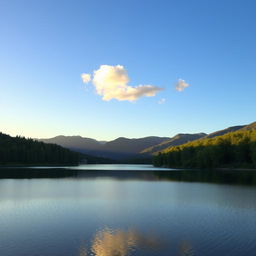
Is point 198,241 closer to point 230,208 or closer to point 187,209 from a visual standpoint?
point 187,209

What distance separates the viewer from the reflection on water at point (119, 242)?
23.9 meters

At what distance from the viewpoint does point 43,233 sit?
2934 cm

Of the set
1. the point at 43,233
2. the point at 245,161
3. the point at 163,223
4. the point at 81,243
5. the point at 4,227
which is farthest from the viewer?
the point at 245,161

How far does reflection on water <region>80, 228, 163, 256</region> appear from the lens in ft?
78.4

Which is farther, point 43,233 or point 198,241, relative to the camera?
point 43,233

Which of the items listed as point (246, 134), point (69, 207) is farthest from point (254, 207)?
point (246, 134)

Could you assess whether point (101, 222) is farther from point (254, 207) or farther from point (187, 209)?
point (254, 207)

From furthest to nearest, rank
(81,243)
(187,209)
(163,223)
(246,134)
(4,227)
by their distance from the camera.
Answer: (246,134), (187,209), (163,223), (4,227), (81,243)

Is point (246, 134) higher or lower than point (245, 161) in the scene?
higher

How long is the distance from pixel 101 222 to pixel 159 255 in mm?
12855

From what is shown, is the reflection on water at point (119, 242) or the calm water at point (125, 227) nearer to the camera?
the reflection on water at point (119, 242)

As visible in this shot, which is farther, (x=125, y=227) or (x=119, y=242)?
(x=125, y=227)

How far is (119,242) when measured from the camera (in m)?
26.5

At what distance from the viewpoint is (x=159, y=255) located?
907 inches
